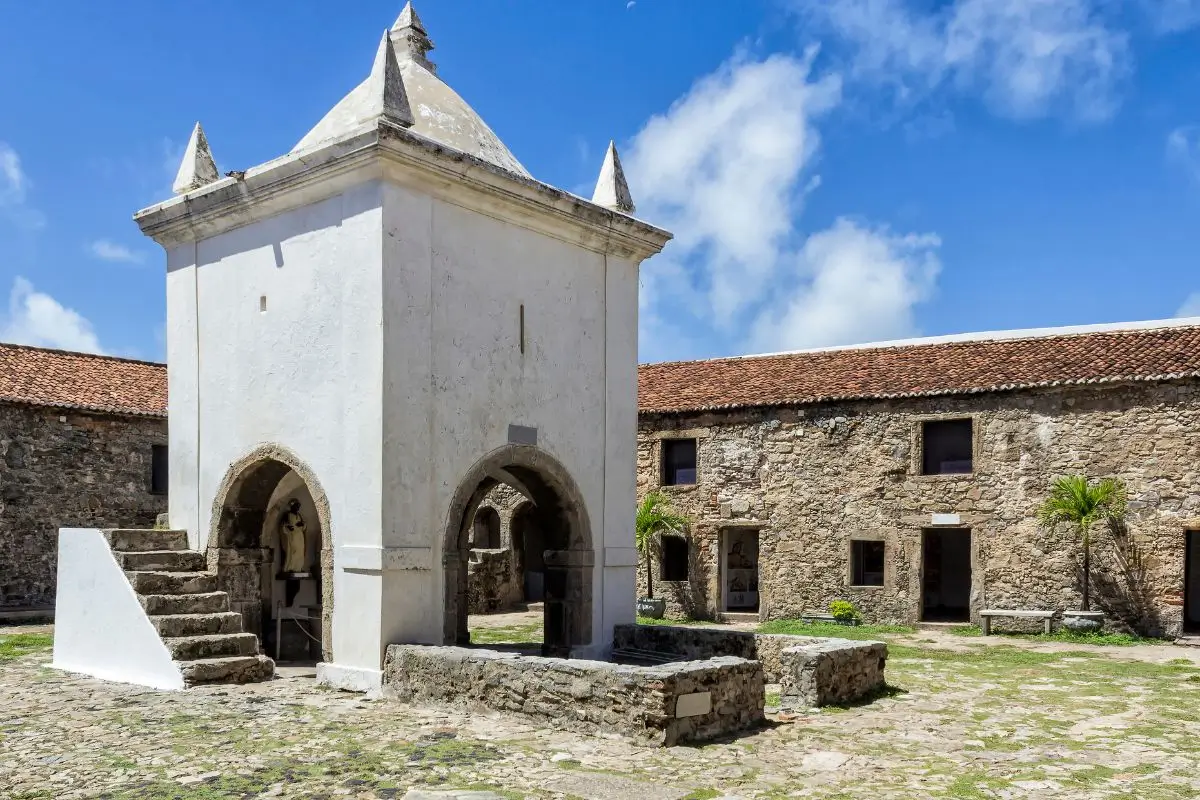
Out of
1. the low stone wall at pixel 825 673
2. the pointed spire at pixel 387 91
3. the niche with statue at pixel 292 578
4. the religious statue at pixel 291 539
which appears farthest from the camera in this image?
the religious statue at pixel 291 539

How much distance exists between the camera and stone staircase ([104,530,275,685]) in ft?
31.2

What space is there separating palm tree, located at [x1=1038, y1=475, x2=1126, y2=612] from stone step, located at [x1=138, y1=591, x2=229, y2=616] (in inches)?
526

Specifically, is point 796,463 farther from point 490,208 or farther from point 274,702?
point 274,702

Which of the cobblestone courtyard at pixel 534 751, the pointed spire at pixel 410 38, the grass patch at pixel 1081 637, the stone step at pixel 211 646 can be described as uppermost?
the pointed spire at pixel 410 38

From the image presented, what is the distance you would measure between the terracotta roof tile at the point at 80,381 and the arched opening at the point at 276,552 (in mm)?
10403

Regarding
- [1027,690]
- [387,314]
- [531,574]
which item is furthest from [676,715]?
[531,574]

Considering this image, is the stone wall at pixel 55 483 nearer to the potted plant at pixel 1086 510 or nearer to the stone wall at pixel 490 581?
the stone wall at pixel 490 581

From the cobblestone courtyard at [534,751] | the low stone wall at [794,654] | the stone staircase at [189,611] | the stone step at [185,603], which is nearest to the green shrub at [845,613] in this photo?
the cobblestone courtyard at [534,751]

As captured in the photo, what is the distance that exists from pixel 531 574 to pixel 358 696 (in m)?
15.3

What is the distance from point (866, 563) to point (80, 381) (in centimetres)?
1768

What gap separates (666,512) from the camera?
21281 millimetres

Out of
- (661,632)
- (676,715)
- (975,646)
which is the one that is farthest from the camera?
(975,646)

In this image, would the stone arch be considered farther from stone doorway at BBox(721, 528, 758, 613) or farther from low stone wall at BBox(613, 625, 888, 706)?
stone doorway at BBox(721, 528, 758, 613)

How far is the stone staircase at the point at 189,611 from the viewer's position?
9.52 metres
